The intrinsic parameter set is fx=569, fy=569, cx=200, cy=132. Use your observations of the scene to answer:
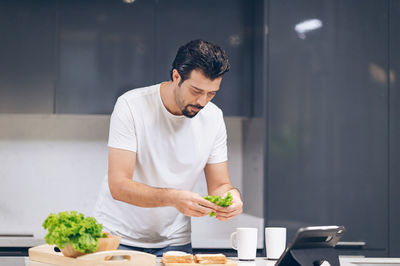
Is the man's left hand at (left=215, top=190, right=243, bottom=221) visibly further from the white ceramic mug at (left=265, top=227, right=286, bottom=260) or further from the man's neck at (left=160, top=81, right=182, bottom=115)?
the man's neck at (left=160, top=81, right=182, bottom=115)

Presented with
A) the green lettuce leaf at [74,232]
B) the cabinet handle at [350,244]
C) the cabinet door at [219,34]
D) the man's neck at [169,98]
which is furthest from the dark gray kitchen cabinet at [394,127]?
the green lettuce leaf at [74,232]

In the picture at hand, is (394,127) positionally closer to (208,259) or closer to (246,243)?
(246,243)

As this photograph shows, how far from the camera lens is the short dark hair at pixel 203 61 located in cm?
208

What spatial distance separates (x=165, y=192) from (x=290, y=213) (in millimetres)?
1440

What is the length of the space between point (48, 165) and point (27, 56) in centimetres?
74

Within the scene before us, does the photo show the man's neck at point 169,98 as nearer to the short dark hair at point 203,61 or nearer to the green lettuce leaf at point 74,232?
the short dark hair at point 203,61

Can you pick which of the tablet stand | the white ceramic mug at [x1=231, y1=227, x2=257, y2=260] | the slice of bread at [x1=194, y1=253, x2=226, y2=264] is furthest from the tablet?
the white ceramic mug at [x1=231, y1=227, x2=257, y2=260]

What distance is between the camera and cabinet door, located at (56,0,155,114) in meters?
3.42

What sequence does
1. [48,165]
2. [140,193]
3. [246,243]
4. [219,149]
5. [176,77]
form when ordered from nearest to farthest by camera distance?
1. [246,243]
2. [140,193]
3. [176,77]
4. [219,149]
5. [48,165]

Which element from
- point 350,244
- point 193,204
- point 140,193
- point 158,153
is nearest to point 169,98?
point 158,153

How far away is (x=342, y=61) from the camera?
3.35 m

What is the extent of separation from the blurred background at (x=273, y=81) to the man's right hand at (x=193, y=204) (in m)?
1.35

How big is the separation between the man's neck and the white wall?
59.3 inches

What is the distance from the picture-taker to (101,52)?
3.45m
